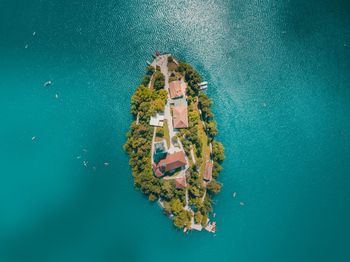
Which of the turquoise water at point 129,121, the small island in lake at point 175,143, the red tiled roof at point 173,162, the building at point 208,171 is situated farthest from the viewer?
the turquoise water at point 129,121

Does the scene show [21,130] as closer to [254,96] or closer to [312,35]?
[254,96]

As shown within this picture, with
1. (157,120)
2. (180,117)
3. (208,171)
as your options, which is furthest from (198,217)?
(157,120)

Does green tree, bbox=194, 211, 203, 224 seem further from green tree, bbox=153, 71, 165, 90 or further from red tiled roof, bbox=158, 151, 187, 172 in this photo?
green tree, bbox=153, 71, 165, 90

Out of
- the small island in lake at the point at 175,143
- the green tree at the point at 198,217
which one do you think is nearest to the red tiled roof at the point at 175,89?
the small island in lake at the point at 175,143

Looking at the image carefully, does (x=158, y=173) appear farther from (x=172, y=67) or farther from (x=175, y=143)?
(x=172, y=67)

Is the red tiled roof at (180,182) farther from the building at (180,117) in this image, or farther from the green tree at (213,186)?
the building at (180,117)

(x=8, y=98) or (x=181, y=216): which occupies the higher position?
(x=8, y=98)

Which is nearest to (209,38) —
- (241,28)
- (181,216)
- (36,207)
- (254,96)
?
(241,28)
